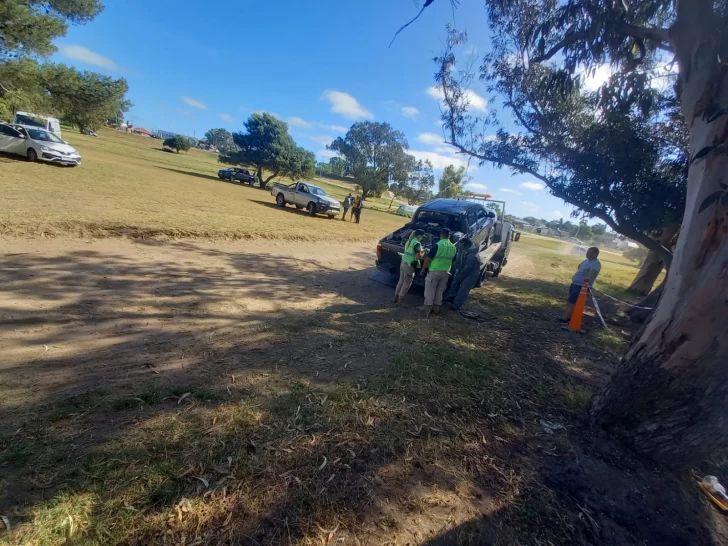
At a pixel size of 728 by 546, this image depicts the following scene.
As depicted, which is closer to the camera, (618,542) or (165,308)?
(618,542)

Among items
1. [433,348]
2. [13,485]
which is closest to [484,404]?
[433,348]

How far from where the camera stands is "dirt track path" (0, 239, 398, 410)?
11.1 ft

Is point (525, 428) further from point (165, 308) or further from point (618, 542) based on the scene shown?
point (165, 308)

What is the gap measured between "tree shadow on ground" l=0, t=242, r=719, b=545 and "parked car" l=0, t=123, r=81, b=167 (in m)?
15.0

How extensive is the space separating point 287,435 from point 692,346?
3511 millimetres

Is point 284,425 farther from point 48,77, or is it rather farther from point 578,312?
point 48,77

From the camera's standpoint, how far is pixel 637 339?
3.43m

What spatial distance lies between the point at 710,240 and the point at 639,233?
7749 millimetres

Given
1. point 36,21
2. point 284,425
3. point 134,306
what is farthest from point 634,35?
point 36,21

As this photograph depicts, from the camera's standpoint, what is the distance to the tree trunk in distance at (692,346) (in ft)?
9.45

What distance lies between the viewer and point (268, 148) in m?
32.1

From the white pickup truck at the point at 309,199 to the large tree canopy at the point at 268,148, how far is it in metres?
12.3

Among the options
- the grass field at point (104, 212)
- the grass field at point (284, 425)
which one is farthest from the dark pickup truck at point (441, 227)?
the grass field at point (104, 212)

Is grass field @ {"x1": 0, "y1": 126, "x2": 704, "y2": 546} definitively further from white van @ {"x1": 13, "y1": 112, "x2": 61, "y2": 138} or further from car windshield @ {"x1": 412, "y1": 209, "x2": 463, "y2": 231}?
white van @ {"x1": 13, "y1": 112, "x2": 61, "y2": 138}
